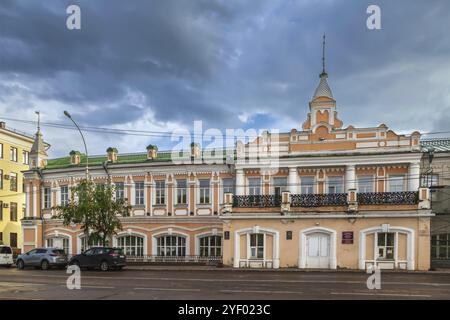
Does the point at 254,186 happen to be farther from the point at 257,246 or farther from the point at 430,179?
the point at 430,179

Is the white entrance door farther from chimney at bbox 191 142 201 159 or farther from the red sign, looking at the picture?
chimney at bbox 191 142 201 159

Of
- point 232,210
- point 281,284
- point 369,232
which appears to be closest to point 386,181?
point 369,232

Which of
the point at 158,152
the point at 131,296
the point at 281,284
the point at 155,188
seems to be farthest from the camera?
the point at 158,152

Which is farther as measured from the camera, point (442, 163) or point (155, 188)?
point (155, 188)

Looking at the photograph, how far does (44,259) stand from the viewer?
2738 centimetres

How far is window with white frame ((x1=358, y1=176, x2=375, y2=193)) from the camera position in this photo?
2750 centimetres

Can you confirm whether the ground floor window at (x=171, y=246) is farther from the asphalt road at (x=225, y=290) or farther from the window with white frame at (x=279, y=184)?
the asphalt road at (x=225, y=290)

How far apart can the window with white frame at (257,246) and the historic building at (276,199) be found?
0.07 metres

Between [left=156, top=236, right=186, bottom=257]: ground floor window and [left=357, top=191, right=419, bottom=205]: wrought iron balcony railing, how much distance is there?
14.0 m

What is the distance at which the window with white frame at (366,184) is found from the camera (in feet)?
90.2
